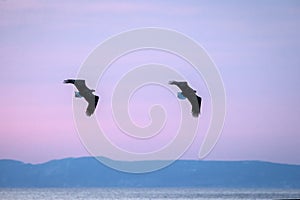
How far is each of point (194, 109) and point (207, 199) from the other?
67.2m

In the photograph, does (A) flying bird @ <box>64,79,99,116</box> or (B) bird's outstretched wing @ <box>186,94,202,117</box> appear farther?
(B) bird's outstretched wing @ <box>186,94,202,117</box>

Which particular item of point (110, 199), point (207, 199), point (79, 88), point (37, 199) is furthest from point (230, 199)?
point (79, 88)

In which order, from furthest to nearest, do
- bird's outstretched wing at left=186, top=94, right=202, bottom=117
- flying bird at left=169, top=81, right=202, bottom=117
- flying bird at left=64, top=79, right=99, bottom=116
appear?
flying bird at left=169, top=81, right=202, bottom=117
bird's outstretched wing at left=186, top=94, right=202, bottom=117
flying bird at left=64, top=79, right=99, bottom=116

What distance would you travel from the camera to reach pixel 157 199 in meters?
115

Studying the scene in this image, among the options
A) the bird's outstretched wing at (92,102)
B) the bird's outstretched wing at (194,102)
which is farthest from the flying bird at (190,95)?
the bird's outstretched wing at (92,102)

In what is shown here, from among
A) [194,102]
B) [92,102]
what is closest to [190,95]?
[194,102]

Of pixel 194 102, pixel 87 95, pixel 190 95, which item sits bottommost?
pixel 87 95

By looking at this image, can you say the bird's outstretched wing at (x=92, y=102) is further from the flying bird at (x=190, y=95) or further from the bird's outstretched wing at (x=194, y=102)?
the bird's outstretched wing at (x=194, y=102)

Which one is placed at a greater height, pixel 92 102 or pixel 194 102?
pixel 194 102

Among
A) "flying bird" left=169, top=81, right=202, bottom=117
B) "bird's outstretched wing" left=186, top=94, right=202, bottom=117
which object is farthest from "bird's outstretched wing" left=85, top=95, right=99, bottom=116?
"bird's outstretched wing" left=186, top=94, right=202, bottom=117

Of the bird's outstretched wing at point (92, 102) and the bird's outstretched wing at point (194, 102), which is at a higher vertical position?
the bird's outstretched wing at point (194, 102)

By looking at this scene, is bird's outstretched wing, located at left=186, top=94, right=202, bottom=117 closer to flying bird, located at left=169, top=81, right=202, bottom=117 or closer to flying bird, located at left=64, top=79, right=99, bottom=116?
flying bird, located at left=169, top=81, right=202, bottom=117

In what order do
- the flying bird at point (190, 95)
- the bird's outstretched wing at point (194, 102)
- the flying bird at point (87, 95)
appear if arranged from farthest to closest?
the flying bird at point (190, 95)
the bird's outstretched wing at point (194, 102)
the flying bird at point (87, 95)

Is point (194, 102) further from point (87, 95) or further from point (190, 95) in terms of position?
point (87, 95)
